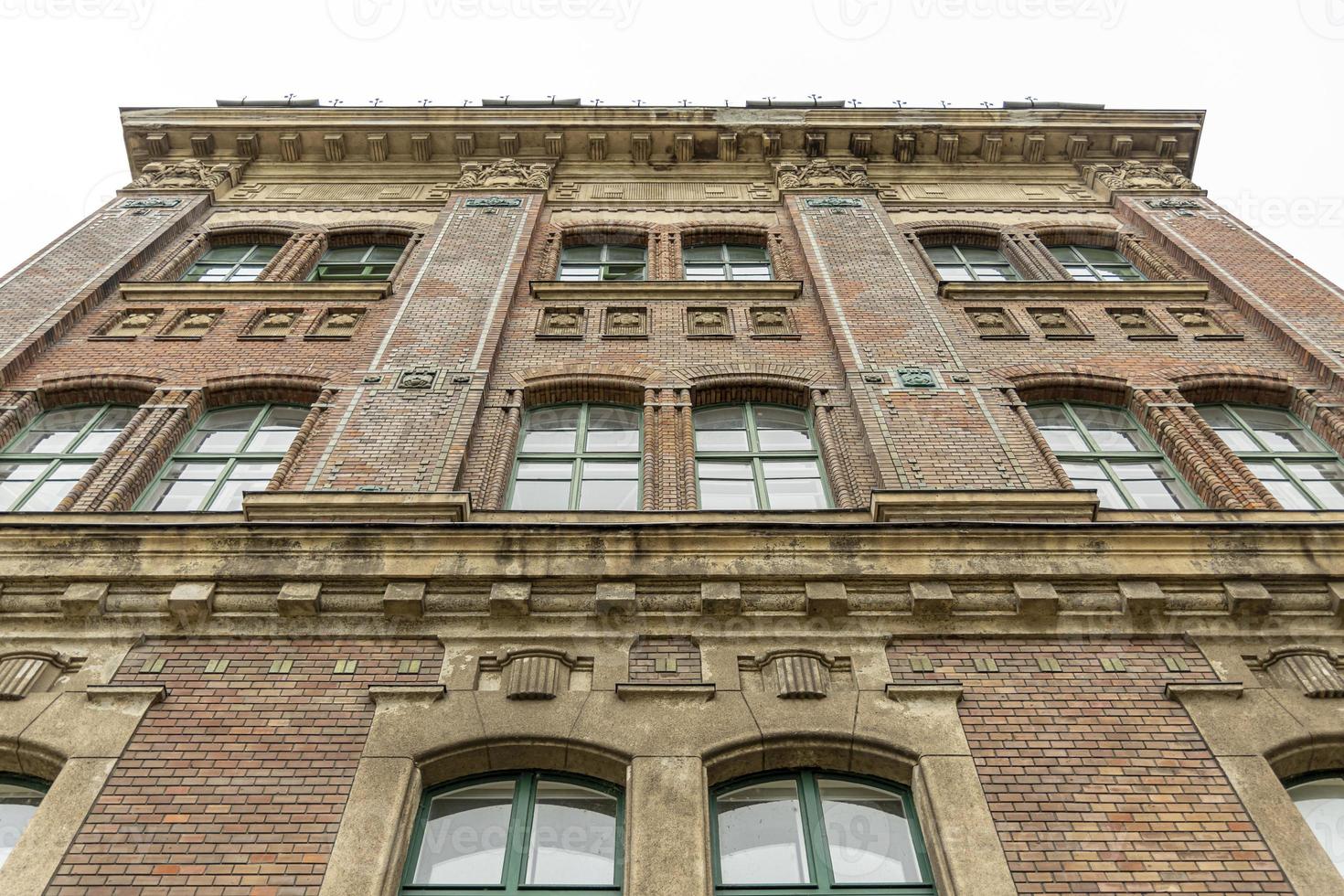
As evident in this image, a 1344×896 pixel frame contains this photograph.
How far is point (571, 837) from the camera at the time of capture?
5738mm

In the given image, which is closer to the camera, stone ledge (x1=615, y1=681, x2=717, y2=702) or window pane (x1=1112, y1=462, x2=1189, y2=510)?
stone ledge (x1=615, y1=681, x2=717, y2=702)

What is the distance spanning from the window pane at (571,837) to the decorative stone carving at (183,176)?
13525 mm

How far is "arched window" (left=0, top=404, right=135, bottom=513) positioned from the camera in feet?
30.0

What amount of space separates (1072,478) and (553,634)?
5.53 meters

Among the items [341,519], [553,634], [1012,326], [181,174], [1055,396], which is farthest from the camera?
[181,174]

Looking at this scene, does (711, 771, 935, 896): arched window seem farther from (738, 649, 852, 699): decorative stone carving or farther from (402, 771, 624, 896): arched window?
(402, 771, 624, 896): arched window

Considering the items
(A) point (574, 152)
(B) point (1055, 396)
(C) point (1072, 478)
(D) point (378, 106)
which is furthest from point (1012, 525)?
(D) point (378, 106)

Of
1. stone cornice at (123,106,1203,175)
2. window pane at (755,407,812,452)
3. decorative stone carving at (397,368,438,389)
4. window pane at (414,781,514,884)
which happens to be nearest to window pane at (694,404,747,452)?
window pane at (755,407,812,452)

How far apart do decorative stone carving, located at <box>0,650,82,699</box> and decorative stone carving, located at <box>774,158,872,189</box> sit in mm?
12123

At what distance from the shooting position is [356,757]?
5824 millimetres

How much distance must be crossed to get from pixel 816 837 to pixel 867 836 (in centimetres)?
31

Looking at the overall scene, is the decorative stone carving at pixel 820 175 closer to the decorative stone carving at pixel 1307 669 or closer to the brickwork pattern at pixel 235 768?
the decorative stone carving at pixel 1307 669

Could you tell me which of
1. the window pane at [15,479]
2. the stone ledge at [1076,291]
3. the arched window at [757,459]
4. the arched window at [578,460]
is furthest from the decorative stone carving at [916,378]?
the window pane at [15,479]

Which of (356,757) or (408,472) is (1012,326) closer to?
(408,472)
